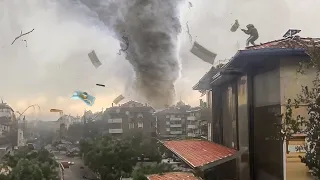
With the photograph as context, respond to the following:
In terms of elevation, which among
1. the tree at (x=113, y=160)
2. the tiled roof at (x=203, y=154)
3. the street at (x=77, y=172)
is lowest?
the street at (x=77, y=172)

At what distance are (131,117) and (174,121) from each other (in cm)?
1443

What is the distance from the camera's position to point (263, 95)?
10.1 meters

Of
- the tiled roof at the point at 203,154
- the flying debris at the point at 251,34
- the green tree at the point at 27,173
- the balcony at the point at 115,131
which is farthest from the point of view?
the balcony at the point at 115,131

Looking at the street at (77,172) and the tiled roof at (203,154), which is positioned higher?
the tiled roof at (203,154)

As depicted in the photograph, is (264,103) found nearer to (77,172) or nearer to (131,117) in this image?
(77,172)

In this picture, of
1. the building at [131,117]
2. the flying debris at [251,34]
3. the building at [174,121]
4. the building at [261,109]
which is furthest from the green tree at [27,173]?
the building at [174,121]

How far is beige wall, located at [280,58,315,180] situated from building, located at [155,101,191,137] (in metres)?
60.6

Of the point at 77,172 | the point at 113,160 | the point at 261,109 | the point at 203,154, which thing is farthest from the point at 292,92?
A: the point at 77,172

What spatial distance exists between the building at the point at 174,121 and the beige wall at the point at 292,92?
60.6 metres

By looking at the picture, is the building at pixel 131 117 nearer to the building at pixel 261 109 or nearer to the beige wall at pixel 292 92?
the building at pixel 261 109

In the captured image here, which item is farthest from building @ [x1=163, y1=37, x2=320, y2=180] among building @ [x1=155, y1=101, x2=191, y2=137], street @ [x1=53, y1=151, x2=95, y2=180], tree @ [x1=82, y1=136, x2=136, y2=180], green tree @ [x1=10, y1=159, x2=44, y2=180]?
building @ [x1=155, y1=101, x2=191, y2=137]

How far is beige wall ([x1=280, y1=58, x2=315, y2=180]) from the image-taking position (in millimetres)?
8898

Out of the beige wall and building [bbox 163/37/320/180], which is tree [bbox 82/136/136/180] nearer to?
building [bbox 163/37/320/180]

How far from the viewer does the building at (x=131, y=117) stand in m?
59.4
